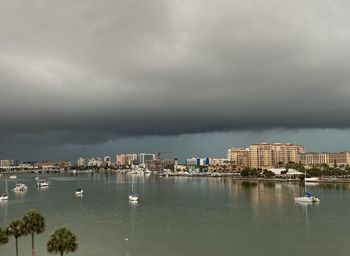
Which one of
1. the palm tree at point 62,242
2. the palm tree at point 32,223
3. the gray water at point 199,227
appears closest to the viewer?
the palm tree at point 62,242

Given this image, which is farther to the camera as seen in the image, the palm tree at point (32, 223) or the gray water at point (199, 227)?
the gray water at point (199, 227)

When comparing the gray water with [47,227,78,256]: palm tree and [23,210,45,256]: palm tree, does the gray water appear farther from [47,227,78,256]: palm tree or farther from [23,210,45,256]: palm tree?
A: [47,227,78,256]: palm tree

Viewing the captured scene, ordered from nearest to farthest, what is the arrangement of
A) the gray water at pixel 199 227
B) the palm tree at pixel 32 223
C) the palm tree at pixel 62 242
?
the palm tree at pixel 62 242
the palm tree at pixel 32 223
the gray water at pixel 199 227

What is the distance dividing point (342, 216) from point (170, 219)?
89.4 feet

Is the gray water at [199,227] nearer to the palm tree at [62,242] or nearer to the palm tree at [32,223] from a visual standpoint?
the palm tree at [32,223]

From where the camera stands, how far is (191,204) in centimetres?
8650

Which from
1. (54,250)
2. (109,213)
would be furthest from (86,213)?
(54,250)

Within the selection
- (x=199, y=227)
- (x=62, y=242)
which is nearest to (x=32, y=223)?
(x=62, y=242)

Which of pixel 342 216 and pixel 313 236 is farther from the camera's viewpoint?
pixel 342 216

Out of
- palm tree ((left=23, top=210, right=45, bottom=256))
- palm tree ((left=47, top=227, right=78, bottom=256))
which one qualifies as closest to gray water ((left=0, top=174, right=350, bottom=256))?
palm tree ((left=23, top=210, right=45, bottom=256))

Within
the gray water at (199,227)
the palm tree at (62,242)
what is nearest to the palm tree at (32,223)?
the palm tree at (62,242)

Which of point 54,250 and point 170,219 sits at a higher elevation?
point 54,250

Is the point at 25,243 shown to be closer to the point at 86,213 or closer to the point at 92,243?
the point at 92,243

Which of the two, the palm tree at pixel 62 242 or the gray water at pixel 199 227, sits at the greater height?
the palm tree at pixel 62 242
